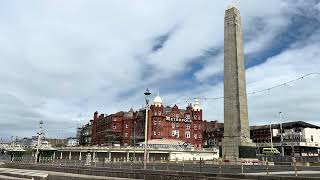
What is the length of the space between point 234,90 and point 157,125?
6770 cm

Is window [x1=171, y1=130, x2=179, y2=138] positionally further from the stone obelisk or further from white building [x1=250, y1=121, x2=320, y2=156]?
the stone obelisk

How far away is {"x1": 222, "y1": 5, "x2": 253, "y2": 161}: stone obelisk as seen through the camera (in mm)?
46062

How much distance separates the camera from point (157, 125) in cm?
11238

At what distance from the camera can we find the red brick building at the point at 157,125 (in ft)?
372

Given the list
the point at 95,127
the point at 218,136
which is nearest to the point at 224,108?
the point at 218,136

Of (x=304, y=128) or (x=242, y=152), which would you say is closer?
(x=242, y=152)

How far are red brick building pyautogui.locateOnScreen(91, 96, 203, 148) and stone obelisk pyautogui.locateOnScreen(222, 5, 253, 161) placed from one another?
65045 mm

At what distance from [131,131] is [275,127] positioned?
49.6m

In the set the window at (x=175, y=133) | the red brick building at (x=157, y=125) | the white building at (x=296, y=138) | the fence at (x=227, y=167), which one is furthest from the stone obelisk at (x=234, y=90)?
the window at (x=175, y=133)

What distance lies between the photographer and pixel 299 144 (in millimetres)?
109562

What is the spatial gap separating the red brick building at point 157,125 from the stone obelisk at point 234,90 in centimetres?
6504

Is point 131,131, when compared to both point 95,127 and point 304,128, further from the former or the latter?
point 304,128

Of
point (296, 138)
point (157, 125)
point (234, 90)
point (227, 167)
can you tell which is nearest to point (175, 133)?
point (157, 125)

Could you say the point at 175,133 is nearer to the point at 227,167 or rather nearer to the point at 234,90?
the point at 234,90
